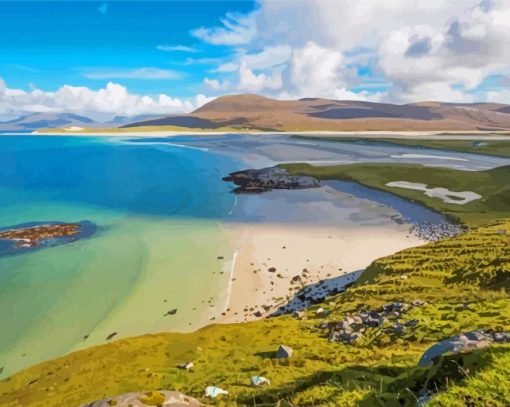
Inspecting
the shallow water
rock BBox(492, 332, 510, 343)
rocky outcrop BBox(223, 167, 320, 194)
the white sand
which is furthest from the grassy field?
rock BBox(492, 332, 510, 343)

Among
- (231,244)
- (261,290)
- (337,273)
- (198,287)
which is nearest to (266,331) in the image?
(261,290)

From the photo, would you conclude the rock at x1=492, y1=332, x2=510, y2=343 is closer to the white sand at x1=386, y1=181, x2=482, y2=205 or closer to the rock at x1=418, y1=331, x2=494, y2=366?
the rock at x1=418, y1=331, x2=494, y2=366

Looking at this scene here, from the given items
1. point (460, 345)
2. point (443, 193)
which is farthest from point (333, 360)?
point (443, 193)

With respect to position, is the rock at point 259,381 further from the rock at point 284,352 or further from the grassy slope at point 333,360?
the rock at point 284,352

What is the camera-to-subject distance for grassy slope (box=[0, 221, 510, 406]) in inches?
235

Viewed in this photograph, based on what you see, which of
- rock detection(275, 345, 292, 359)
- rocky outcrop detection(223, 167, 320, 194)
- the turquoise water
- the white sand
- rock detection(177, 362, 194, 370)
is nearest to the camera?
rock detection(275, 345, 292, 359)

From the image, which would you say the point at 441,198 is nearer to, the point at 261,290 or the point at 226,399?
the point at 261,290

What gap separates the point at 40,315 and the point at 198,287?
9.92 m

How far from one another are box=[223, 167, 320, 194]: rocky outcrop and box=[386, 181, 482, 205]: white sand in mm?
14103

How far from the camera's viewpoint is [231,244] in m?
34.2

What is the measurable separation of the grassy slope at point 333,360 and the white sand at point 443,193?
92.9 ft

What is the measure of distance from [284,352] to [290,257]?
18455 mm

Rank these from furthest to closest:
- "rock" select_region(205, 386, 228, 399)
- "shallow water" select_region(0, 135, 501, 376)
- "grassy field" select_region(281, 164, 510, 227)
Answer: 1. "grassy field" select_region(281, 164, 510, 227)
2. "shallow water" select_region(0, 135, 501, 376)
3. "rock" select_region(205, 386, 228, 399)

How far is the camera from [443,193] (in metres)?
51.3
